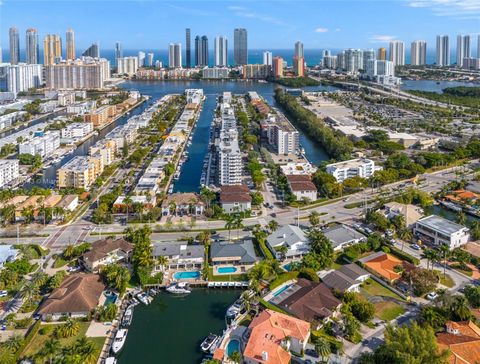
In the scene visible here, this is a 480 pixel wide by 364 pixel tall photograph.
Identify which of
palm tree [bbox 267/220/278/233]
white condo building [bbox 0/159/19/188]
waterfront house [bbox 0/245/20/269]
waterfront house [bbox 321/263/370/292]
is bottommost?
waterfront house [bbox 321/263/370/292]

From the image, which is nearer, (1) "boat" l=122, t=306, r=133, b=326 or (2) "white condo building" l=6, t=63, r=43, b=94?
(1) "boat" l=122, t=306, r=133, b=326

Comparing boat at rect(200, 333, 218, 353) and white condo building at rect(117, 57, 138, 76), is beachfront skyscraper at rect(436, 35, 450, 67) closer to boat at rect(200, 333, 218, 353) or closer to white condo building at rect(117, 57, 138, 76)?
white condo building at rect(117, 57, 138, 76)

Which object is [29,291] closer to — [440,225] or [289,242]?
[289,242]

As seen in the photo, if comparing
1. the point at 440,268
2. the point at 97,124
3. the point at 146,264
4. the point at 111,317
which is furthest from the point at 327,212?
the point at 97,124

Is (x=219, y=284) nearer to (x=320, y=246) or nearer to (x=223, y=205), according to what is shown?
(x=320, y=246)

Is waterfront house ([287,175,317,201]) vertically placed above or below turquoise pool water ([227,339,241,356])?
above

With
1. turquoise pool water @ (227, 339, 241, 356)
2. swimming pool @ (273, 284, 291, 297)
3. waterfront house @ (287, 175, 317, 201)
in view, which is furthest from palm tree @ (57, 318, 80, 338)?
waterfront house @ (287, 175, 317, 201)

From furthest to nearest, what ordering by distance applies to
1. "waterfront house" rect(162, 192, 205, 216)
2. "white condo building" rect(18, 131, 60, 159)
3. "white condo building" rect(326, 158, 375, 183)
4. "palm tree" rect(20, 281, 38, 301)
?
"white condo building" rect(18, 131, 60, 159) < "white condo building" rect(326, 158, 375, 183) < "waterfront house" rect(162, 192, 205, 216) < "palm tree" rect(20, 281, 38, 301)
